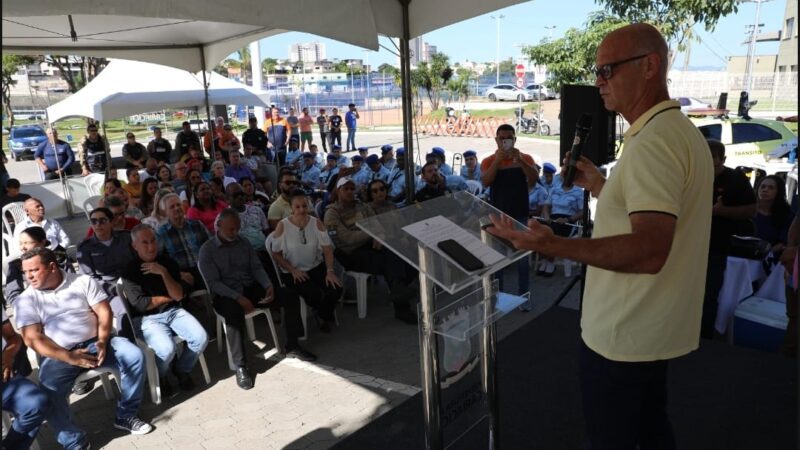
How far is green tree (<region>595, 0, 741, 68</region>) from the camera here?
10492 mm

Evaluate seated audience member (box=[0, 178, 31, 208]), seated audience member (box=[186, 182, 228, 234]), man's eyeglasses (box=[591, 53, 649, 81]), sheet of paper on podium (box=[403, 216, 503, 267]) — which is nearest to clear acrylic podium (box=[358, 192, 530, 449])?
sheet of paper on podium (box=[403, 216, 503, 267])

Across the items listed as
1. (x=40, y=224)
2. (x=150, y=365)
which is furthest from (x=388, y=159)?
(x=150, y=365)

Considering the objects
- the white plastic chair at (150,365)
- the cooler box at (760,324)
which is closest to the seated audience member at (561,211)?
the cooler box at (760,324)

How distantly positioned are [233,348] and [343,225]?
1.72 meters

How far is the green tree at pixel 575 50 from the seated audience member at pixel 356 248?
28.2 ft

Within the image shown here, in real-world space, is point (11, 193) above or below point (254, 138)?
below

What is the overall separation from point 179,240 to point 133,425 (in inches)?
67.0

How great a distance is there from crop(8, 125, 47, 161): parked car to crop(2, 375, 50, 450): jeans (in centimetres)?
2018

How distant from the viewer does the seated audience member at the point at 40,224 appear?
5.21 m

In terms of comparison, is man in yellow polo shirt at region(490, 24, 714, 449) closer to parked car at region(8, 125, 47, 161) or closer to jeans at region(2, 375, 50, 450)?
jeans at region(2, 375, 50, 450)

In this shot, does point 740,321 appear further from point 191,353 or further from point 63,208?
point 63,208

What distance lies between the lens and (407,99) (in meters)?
5.13

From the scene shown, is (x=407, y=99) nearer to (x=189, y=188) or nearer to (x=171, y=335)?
(x=171, y=335)

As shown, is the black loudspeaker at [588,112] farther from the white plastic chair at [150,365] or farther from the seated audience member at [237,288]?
the white plastic chair at [150,365]
